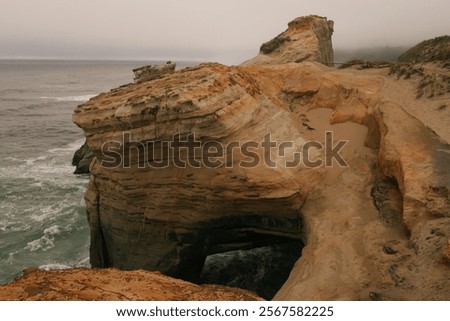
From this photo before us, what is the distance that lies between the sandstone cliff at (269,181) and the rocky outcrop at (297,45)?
5.03m

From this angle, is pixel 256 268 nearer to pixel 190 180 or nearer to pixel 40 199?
pixel 190 180

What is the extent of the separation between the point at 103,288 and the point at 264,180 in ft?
14.4

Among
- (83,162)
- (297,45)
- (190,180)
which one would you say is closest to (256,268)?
(190,180)

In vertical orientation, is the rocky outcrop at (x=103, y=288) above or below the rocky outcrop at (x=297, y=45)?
below

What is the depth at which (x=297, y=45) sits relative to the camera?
58.1ft

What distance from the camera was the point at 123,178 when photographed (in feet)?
33.8

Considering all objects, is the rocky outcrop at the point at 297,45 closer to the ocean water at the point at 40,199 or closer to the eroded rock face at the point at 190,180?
the eroded rock face at the point at 190,180

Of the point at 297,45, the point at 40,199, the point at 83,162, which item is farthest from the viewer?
the point at 83,162

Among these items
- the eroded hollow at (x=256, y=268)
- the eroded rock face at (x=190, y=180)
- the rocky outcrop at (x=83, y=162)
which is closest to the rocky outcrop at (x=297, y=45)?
the eroded rock face at (x=190, y=180)

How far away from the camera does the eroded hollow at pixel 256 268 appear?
12.0 m

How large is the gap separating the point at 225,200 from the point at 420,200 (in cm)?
416

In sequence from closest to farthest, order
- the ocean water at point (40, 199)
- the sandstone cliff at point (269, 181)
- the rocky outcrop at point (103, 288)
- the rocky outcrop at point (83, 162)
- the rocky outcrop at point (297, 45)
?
the rocky outcrop at point (103, 288), the sandstone cliff at point (269, 181), the ocean water at point (40, 199), the rocky outcrop at point (297, 45), the rocky outcrop at point (83, 162)

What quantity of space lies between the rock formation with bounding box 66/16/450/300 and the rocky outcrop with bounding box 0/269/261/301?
1447 mm
